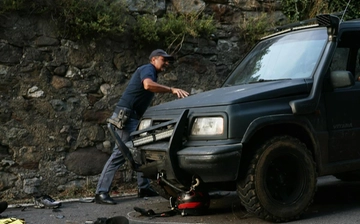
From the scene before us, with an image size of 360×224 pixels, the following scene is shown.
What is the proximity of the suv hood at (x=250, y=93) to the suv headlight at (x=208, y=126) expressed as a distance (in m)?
0.16

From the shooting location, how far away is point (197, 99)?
602cm

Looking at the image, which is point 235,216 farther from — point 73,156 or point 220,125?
point 73,156

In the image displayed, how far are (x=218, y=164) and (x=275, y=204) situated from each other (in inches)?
28.5

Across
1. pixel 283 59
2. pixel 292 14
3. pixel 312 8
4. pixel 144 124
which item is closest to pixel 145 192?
pixel 144 124

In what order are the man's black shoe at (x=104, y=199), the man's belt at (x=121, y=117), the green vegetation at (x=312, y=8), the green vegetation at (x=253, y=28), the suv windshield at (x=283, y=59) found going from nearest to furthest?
the suv windshield at (x=283, y=59) < the man's black shoe at (x=104, y=199) < the man's belt at (x=121, y=117) < the green vegetation at (x=253, y=28) < the green vegetation at (x=312, y=8)

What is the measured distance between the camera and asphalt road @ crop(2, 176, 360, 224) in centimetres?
586

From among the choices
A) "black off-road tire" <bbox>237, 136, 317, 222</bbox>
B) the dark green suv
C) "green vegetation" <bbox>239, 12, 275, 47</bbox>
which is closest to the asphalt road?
"black off-road tire" <bbox>237, 136, 317, 222</bbox>

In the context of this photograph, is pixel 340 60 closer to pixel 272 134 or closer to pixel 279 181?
pixel 272 134

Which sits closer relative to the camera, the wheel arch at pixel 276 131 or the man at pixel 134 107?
the wheel arch at pixel 276 131

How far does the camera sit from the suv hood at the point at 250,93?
220 inches

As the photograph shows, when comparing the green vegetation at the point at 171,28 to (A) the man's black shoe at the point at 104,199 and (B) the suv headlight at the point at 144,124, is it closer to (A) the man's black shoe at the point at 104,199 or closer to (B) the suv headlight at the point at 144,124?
(B) the suv headlight at the point at 144,124

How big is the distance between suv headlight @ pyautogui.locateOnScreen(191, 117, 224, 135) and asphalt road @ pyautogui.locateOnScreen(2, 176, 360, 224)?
3.08 feet

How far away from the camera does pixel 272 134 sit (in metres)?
5.79

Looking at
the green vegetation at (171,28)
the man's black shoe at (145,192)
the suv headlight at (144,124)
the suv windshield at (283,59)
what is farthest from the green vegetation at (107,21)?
the man's black shoe at (145,192)
